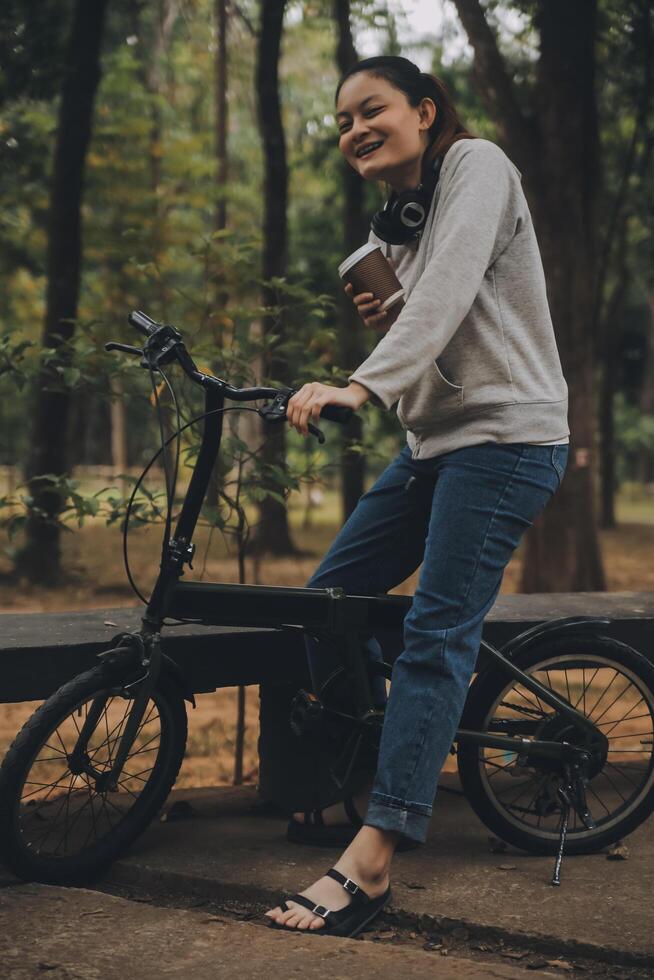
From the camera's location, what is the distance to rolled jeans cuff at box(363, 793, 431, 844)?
118 inches

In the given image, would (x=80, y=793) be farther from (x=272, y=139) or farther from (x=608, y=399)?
(x=608, y=399)

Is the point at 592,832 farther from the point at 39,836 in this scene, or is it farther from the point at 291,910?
the point at 39,836

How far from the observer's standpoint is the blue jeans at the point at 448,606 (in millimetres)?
3033

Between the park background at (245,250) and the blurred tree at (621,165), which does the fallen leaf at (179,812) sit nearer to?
the park background at (245,250)

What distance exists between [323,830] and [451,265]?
179 centimetres

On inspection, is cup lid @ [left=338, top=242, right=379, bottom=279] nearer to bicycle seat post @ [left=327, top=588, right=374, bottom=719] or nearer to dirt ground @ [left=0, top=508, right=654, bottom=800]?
bicycle seat post @ [left=327, top=588, right=374, bottom=719]

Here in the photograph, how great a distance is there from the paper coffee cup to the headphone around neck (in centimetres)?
6

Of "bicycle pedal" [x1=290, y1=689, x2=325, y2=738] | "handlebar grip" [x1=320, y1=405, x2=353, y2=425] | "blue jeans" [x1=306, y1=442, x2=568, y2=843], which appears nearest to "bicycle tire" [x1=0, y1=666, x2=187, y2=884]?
"bicycle pedal" [x1=290, y1=689, x2=325, y2=738]

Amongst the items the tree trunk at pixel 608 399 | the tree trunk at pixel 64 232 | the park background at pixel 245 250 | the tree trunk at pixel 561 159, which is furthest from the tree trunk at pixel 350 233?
the tree trunk at pixel 608 399

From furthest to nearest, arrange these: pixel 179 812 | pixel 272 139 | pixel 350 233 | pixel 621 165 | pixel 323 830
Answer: pixel 621 165, pixel 350 233, pixel 272 139, pixel 179 812, pixel 323 830

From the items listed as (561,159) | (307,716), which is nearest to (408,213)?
(307,716)

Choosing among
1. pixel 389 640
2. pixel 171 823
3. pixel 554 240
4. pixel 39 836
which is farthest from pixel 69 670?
pixel 554 240

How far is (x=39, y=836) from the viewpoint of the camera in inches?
138

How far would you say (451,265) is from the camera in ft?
9.61
